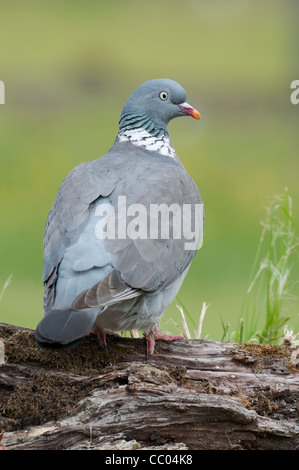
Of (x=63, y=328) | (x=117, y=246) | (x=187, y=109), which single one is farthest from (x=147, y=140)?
(x=63, y=328)

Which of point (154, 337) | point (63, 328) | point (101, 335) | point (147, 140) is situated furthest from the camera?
point (147, 140)

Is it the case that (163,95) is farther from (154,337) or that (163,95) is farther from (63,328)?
(63,328)

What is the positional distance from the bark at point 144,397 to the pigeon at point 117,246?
23 centimetres

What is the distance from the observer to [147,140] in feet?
15.7

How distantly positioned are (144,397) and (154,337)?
65 cm

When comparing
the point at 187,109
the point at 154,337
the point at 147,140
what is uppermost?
the point at 187,109

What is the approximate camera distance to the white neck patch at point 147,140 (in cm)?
478

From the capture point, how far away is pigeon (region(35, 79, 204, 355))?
354 centimetres

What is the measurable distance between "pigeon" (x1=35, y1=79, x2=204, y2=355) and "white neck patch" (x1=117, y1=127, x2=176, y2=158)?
94 millimetres

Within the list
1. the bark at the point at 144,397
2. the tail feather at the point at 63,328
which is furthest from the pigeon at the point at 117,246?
the bark at the point at 144,397

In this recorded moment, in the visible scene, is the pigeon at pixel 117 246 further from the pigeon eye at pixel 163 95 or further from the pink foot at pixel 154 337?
the pigeon eye at pixel 163 95

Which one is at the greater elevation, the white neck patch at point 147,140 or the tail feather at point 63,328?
the white neck patch at point 147,140

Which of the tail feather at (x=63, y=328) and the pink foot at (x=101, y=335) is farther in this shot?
the pink foot at (x=101, y=335)

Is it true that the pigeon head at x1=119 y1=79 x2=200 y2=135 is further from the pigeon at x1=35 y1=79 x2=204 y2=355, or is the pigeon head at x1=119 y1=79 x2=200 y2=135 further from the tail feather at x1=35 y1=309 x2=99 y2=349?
the tail feather at x1=35 y1=309 x2=99 y2=349
